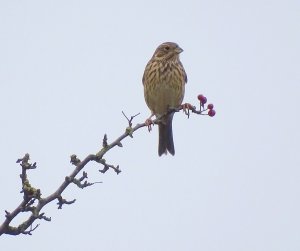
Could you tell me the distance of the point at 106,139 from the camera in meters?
4.33

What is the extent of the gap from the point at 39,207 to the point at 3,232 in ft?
1.00

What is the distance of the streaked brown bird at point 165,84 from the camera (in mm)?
8703

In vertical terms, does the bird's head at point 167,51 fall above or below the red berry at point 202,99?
above

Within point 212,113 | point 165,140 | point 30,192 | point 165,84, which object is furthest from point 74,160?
point 165,140

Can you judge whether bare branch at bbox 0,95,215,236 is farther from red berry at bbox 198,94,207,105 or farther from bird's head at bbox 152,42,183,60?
bird's head at bbox 152,42,183,60

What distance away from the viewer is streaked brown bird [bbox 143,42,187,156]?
343 inches

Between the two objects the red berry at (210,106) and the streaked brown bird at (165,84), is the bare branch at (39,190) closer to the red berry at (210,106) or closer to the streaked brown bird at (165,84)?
the red berry at (210,106)

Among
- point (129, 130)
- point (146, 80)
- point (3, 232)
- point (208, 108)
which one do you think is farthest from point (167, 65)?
point (3, 232)

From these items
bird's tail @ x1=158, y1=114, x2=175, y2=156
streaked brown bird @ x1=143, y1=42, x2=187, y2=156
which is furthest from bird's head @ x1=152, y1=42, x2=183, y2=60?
bird's tail @ x1=158, y1=114, x2=175, y2=156

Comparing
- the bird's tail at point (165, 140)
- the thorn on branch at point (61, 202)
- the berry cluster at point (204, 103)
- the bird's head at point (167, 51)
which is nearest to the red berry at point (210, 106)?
the berry cluster at point (204, 103)

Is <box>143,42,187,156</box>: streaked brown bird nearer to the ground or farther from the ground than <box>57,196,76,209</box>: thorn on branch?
farther from the ground

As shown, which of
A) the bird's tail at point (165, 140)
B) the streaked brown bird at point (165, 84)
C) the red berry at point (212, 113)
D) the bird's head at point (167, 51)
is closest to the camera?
the red berry at point (212, 113)

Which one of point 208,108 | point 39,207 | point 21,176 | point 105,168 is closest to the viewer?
point 39,207

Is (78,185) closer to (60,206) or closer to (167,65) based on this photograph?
(60,206)
